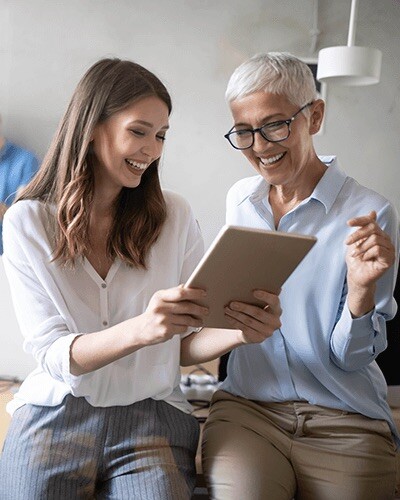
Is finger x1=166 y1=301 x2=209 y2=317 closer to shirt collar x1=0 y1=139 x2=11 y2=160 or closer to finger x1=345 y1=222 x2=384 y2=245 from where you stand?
finger x1=345 y1=222 x2=384 y2=245

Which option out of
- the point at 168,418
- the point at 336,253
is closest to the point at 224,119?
the point at 336,253

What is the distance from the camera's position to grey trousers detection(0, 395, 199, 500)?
1401 millimetres

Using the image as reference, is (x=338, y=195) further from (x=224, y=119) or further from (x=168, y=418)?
(x=224, y=119)

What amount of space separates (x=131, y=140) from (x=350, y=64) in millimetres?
1040

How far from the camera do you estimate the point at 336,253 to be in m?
1.58

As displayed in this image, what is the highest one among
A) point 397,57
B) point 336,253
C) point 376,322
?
point 397,57

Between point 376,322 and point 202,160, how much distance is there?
1159 mm

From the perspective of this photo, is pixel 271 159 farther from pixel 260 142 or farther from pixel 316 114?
pixel 316 114

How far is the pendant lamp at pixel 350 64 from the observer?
229 centimetres

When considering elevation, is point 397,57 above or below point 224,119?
above

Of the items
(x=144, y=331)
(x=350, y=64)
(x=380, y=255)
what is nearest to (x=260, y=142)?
(x=380, y=255)

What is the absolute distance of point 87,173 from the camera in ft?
5.15

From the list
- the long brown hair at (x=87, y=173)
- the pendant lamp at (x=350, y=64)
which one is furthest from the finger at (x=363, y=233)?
the pendant lamp at (x=350, y=64)

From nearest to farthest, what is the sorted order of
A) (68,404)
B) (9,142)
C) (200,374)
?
(68,404) < (200,374) < (9,142)
